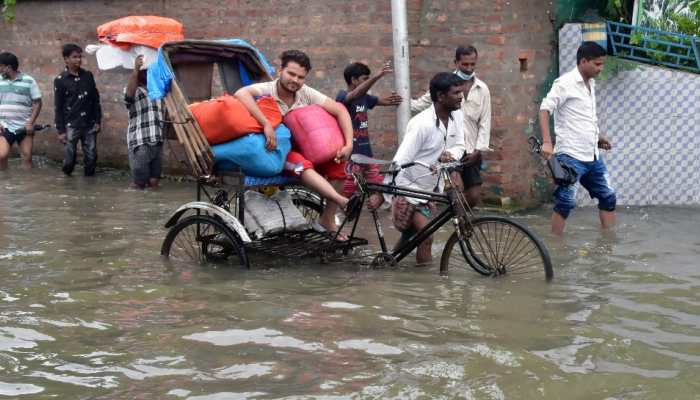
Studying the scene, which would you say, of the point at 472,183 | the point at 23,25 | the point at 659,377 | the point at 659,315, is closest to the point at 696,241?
the point at 472,183

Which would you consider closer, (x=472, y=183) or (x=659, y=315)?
(x=659, y=315)

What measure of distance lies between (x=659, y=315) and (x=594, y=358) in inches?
40.7

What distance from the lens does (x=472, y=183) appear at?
8164 mm

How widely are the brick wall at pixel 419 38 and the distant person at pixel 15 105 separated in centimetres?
162

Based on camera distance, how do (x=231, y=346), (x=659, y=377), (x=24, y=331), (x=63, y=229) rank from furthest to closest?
(x=63, y=229) → (x=24, y=331) → (x=231, y=346) → (x=659, y=377)

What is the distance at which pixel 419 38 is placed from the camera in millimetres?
9695

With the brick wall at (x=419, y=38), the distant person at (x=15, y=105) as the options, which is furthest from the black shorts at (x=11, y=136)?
the brick wall at (x=419, y=38)

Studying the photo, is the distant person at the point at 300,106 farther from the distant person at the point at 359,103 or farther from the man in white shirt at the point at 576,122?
the man in white shirt at the point at 576,122

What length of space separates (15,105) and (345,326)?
863 cm

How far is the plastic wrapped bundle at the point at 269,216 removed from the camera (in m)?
6.95

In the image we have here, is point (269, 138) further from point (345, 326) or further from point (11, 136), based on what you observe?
point (11, 136)

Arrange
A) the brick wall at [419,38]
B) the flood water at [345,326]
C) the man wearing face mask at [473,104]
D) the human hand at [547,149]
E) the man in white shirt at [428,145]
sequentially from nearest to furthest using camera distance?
the flood water at [345,326] < the man in white shirt at [428,145] < the human hand at [547,149] < the man wearing face mask at [473,104] < the brick wall at [419,38]

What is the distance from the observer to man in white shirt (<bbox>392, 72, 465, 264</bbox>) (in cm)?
661

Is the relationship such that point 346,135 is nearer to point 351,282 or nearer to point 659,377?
point 351,282
